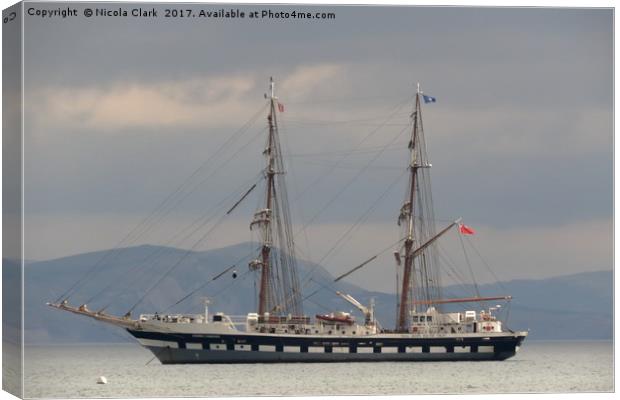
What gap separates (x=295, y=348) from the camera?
6175cm

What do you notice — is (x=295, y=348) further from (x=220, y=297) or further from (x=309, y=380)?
(x=220, y=297)

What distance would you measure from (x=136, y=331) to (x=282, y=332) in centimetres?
514

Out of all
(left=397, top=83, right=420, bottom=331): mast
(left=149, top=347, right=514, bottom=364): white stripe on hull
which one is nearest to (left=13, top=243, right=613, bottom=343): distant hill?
(left=397, top=83, right=420, bottom=331): mast

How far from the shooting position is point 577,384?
49875mm

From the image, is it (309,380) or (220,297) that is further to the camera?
(220,297)

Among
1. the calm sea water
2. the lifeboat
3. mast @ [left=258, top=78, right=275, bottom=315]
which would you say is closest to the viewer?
the calm sea water

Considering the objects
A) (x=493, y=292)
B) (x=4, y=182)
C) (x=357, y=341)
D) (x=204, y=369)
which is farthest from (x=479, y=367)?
(x=4, y=182)

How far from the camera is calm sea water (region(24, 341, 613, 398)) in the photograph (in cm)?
4722

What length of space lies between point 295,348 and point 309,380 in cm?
808

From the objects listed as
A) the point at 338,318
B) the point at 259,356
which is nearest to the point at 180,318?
the point at 259,356

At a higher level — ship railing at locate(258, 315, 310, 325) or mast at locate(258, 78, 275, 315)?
mast at locate(258, 78, 275, 315)

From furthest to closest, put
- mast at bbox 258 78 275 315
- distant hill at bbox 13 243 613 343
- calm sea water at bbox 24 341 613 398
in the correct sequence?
distant hill at bbox 13 243 613 343
mast at bbox 258 78 275 315
calm sea water at bbox 24 341 613 398

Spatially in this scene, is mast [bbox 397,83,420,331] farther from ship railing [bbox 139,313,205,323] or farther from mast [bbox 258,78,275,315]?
ship railing [bbox 139,313,205,323]

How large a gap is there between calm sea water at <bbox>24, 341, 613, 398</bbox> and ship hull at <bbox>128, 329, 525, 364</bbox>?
52cm
